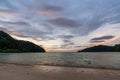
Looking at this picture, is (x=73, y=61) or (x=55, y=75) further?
(x=73, y=61)

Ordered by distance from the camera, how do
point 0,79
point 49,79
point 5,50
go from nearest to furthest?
point 0,79
point 49,79
point 5,50

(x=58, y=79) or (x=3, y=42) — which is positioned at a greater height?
(x=3, y=42)

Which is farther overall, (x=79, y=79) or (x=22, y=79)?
(x=79, y=79)

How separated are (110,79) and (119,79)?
2.73 feet

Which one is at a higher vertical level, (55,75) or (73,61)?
(73,61)

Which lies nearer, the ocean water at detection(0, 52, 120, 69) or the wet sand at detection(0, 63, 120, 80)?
the wet sand at detection(0, 63, 120, 80)

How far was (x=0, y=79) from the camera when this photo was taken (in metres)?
11.7

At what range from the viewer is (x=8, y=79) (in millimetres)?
11758

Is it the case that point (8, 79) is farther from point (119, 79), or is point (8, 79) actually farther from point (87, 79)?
point (119, 79)

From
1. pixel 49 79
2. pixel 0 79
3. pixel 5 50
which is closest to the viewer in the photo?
pixel 0 79

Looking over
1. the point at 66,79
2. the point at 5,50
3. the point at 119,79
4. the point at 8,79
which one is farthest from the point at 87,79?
the point at 5,50

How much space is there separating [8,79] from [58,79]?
4.07m

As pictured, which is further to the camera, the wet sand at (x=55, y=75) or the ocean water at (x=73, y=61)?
the ocean water at (x=73, y=61)

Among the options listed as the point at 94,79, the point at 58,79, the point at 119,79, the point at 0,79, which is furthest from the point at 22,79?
the point at 119,79
